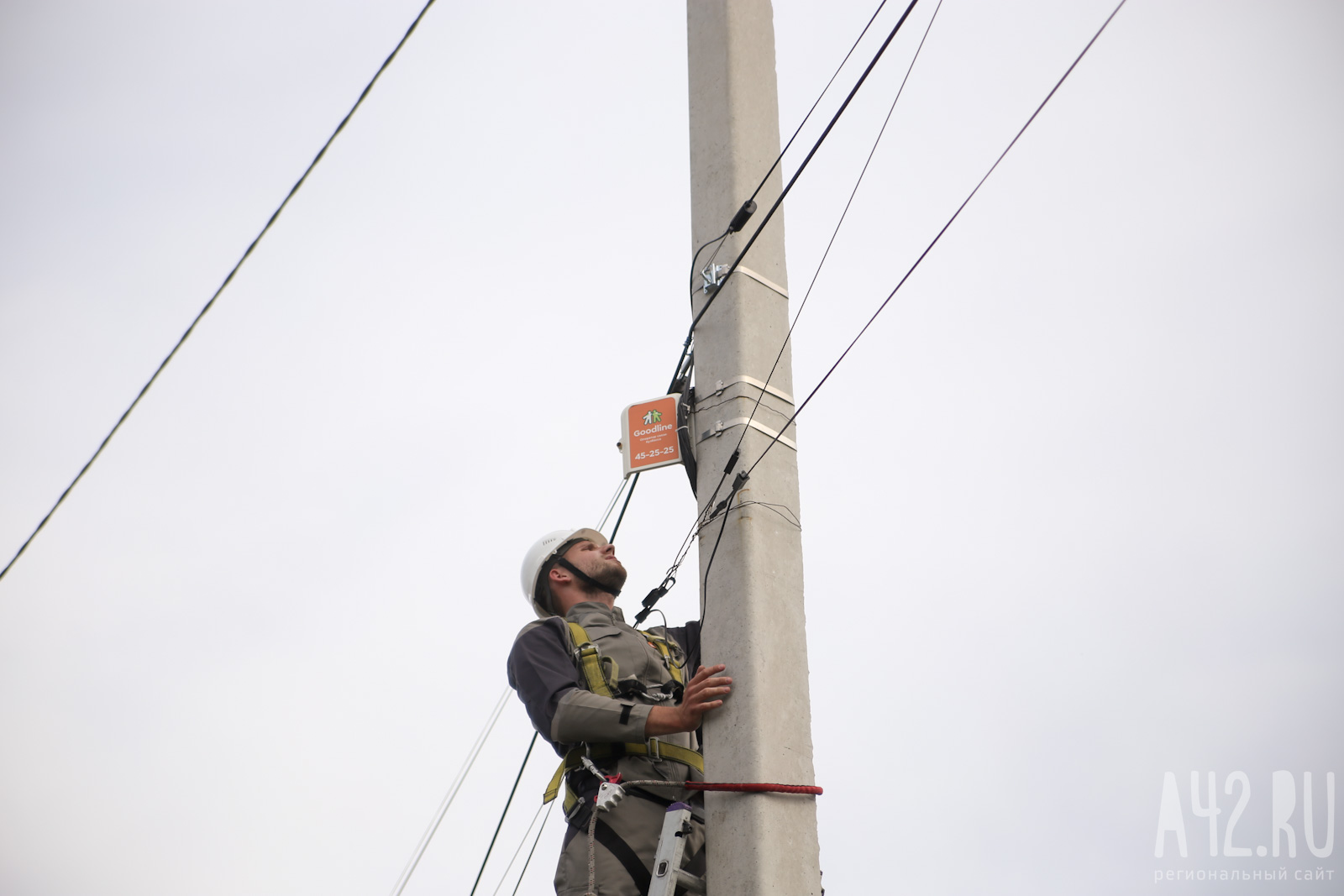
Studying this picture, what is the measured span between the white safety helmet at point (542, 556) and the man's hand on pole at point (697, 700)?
1398 millimetres

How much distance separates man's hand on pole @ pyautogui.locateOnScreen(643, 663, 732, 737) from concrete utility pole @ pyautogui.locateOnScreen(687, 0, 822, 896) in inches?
1.3

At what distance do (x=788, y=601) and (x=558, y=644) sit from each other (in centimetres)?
88

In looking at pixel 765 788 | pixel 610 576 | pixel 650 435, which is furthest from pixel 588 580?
pixel 765 788

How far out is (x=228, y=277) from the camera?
16.3 feet

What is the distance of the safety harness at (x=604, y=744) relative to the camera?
3438 mm

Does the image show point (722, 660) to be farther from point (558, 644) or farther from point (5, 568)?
point (5, 568)

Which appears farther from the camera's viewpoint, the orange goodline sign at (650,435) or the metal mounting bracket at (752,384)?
the orange goodline sign at (650,435)

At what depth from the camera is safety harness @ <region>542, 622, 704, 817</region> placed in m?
3.44

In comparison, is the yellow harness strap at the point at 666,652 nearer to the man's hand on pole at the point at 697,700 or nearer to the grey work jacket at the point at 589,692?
the grey work jacket at the point at 589,692

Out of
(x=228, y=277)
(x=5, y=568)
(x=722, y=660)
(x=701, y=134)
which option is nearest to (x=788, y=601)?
(x=722, y=660)

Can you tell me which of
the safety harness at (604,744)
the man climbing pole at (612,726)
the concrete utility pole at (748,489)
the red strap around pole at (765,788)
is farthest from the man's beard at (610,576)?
the red strap around pole at (765,788)

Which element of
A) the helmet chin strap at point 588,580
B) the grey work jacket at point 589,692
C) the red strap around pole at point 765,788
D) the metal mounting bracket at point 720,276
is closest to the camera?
the red strap around pole at point 765,788

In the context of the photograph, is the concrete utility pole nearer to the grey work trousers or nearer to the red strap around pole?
the red strap around pole

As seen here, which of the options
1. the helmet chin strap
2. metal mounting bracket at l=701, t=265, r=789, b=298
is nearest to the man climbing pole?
the helmet chin strap
